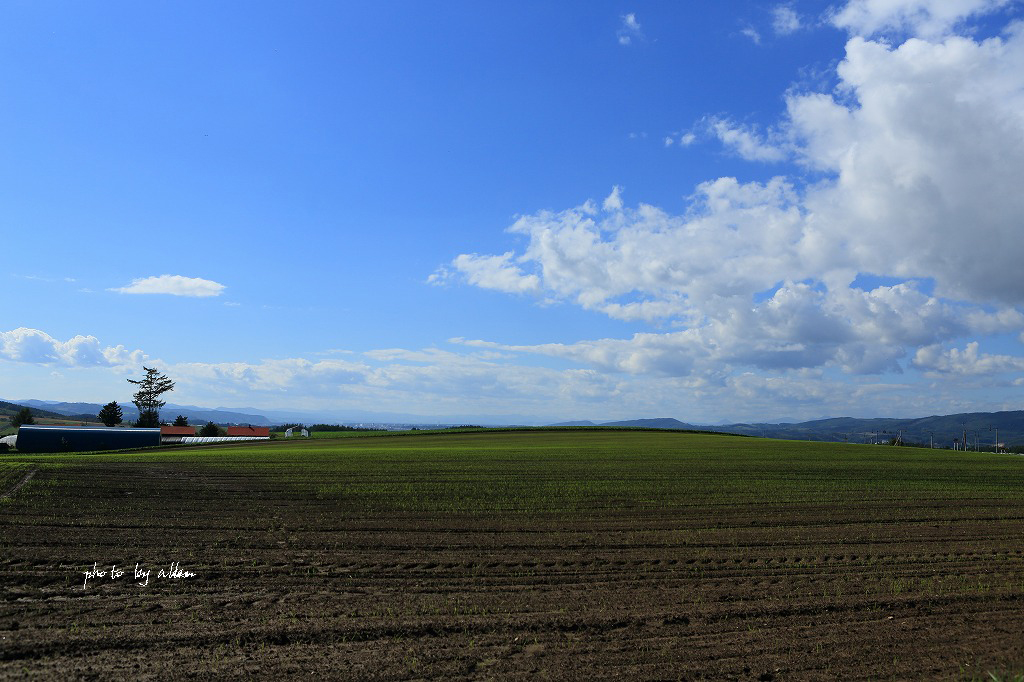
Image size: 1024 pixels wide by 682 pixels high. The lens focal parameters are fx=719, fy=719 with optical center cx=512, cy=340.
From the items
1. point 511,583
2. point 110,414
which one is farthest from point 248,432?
point 511,583

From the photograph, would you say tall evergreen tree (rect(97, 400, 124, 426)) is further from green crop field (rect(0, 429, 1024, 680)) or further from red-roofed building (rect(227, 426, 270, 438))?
green crop field (rect(0, 429, 1024, 680))

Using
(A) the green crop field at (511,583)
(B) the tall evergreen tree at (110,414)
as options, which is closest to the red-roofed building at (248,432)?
(B) the tall evergreen tree at (110,414)

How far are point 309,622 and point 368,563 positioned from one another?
4077 millimetres

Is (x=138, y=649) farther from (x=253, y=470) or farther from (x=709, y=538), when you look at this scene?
(x=253, y=470)

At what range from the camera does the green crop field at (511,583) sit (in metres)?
10.1

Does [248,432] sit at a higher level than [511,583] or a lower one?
lower

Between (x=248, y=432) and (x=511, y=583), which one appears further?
(x=248, y=432)

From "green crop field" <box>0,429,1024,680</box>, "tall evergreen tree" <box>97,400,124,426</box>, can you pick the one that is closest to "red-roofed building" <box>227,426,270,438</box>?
"tall evergreen tree" <box>97,400,124,426</box>

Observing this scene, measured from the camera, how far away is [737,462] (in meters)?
45.2

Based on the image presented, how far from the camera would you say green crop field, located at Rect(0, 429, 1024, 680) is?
10.1 metres

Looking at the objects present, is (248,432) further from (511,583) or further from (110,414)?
(511,583)

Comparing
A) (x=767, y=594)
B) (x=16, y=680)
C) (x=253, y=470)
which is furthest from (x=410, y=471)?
(x=16, y=680)

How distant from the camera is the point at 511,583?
14086 mm

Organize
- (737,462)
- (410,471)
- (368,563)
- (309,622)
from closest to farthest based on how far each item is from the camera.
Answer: (309,622) < (368,563) < (410,471) < (737,462)
